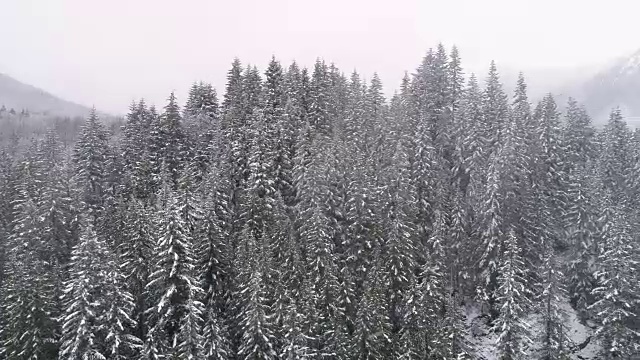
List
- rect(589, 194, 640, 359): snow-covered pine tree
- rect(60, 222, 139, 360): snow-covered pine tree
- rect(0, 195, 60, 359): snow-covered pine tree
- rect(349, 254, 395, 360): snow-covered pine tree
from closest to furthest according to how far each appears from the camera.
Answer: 1. rect(60, 222, 139, 360): snow-covered pine tree
2. rect(349, 254, 395, 360): snow-covered pine tree
3. rect(0, 195, 60, 359): snow-covered pine tree
4. rect(589, 194, 640, 359): snow-covered pine tree

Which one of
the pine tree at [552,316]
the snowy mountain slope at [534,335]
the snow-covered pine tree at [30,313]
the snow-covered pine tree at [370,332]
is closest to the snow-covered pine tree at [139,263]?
the snow-covered pine tree at [30,313]

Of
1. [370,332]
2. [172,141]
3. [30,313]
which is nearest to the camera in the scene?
[370,332]

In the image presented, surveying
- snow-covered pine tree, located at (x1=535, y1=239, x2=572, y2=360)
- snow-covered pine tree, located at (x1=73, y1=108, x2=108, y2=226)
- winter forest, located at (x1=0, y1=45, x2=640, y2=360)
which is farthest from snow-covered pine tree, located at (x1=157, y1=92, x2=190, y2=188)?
snow-covered pine tree, located at (x1=535, y1=239, x2=572, y2=360)

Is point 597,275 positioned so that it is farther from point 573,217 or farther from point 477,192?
point 477,192

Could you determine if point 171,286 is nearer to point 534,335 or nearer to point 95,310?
point 95,310

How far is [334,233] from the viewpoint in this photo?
47156 mm

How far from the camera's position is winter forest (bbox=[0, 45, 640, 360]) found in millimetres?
37031

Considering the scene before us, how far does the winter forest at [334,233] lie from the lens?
37031mm

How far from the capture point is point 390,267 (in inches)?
1697

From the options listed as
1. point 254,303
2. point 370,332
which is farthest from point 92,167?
point 370,332

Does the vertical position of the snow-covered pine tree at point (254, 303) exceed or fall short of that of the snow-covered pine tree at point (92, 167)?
it falls short

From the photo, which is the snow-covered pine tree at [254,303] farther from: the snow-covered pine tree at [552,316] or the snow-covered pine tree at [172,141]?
the snow-covered pine tree at [172,141]

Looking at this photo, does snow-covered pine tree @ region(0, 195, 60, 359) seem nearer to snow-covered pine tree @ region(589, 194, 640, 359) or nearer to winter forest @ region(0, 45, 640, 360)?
winter forest @ region(0, 45, 640, 360)

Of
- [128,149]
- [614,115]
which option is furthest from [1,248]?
[614,115]
